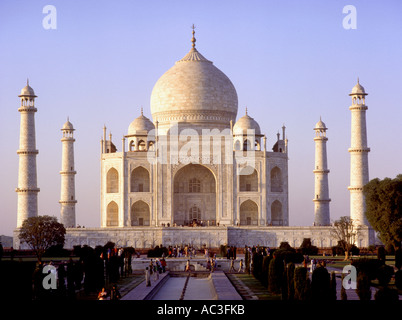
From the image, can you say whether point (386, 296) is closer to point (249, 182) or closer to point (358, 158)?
point (358, 158)

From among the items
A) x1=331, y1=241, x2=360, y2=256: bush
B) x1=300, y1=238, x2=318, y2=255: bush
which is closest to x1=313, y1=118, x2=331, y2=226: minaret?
x1=300, y1=238, x2=318, y2=255: bush

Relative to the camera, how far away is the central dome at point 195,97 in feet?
149

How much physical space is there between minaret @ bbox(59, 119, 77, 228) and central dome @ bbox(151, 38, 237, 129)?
17.8ft

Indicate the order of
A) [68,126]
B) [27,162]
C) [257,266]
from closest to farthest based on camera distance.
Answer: [257,266] < [27,162] < [68,126]

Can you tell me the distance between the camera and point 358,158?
3950 centimetres

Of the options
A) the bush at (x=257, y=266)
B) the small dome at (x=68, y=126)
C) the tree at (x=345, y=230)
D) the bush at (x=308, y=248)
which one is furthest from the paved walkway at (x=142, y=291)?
the small dome at (x=68, y=126)

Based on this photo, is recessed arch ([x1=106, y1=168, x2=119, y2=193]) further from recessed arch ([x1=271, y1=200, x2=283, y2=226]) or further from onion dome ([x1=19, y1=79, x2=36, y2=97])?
recessed arch ([x1=271, y1=200, x2=283, y2=226])

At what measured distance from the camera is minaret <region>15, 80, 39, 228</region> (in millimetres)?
39250

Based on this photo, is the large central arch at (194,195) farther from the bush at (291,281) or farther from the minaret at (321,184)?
the bush at (291,281)

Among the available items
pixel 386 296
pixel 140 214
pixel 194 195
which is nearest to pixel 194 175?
pixel 194 195

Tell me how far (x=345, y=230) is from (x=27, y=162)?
15823 mm

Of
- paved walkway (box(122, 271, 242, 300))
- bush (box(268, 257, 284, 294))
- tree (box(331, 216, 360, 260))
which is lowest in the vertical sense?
paved walkway (box(122, 271, 242, 300))

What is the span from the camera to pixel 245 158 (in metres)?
43.3

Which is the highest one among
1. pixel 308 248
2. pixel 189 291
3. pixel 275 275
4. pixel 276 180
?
pixel 276 180
